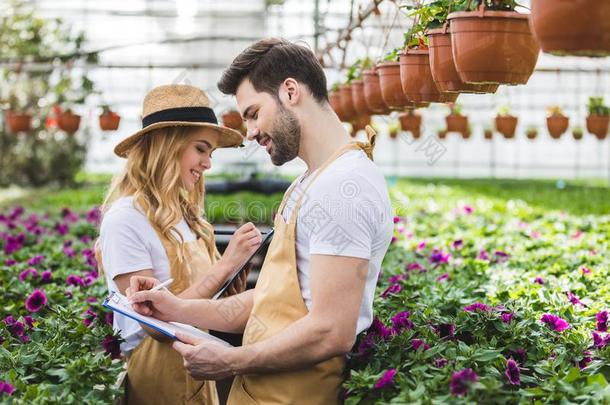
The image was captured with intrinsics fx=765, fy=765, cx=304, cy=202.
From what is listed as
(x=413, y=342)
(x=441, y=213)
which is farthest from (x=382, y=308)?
(x=441, y=213)

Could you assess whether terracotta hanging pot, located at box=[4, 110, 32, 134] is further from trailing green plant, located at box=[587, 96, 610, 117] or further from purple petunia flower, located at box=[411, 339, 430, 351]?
purple petunia flower, located at box=[411, 339, 430, 351]

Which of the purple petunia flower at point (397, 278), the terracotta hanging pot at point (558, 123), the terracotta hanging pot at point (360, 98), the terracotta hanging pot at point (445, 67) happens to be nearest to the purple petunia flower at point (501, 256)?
the purple petunia flower at point (397, 278)

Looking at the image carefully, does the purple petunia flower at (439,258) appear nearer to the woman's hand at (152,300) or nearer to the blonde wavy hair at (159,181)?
the blonde wavy hair at (159,181)

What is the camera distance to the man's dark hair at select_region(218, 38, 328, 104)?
1830 millimetres

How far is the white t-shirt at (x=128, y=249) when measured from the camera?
2244 mm

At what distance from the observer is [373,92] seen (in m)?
3.27

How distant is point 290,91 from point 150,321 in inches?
27.1

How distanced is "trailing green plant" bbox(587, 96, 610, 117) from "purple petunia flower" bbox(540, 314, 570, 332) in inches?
247

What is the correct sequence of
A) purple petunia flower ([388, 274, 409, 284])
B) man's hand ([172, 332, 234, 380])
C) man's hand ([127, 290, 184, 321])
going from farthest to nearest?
1. purple petunia flower ([388, 274, 409, 284])
2. man's hand ([127, 290, 184, 321])
3. man's hand ([172, 332, 234, 380])

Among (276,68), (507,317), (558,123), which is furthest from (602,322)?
(558,123)

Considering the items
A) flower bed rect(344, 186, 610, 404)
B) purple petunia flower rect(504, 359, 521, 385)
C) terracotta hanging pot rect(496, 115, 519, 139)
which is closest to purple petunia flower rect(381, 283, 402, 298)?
flower bed rect(344, 186, 610, 404)

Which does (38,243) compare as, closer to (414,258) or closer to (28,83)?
→ (414,258)

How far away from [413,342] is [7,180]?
16.0m

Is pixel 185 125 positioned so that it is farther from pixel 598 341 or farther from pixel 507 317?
pixel 598 341
